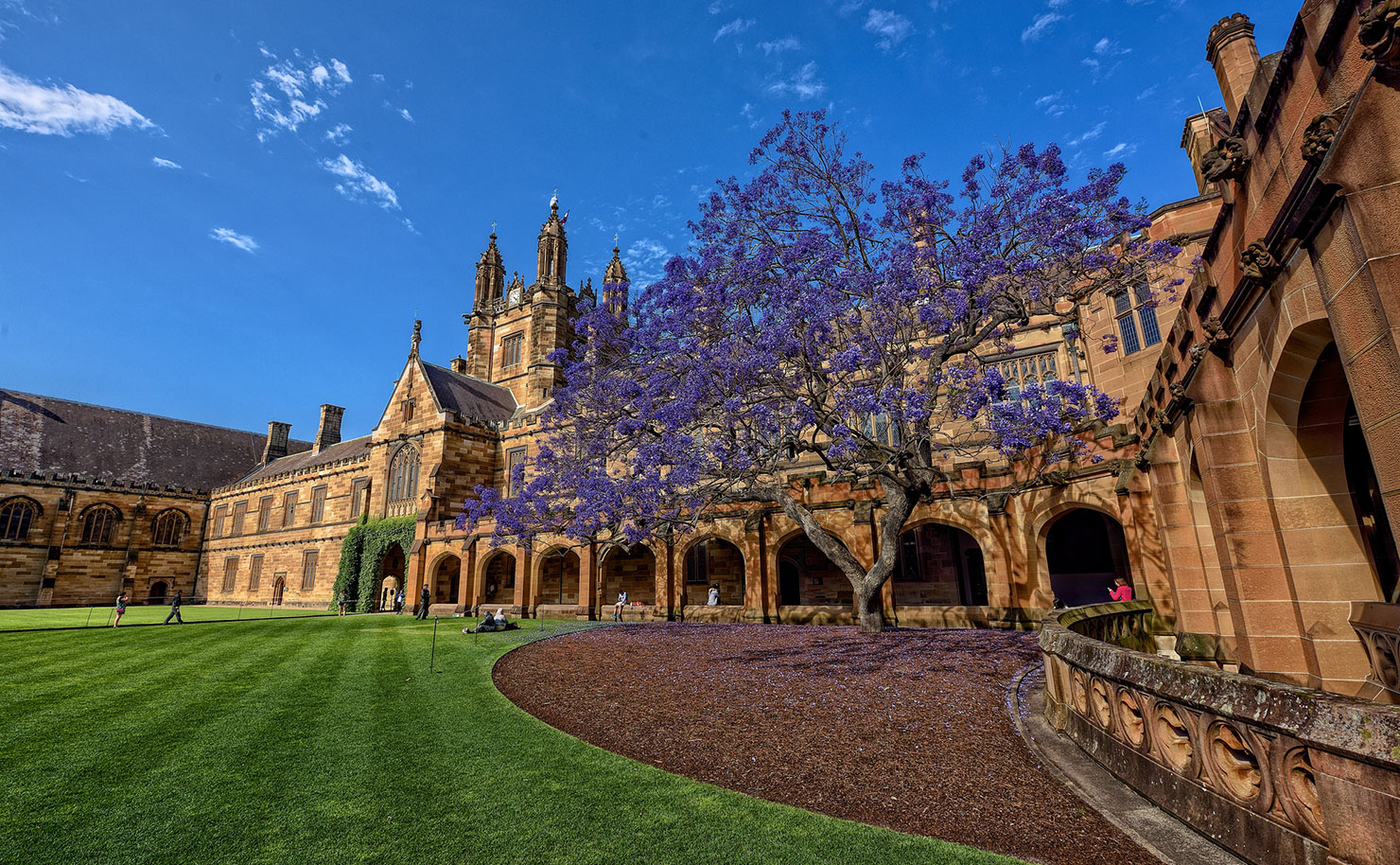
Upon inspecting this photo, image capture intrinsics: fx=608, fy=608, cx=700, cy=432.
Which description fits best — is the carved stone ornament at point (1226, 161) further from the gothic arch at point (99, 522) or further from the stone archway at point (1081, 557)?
the gothic arch at point (99, 522)

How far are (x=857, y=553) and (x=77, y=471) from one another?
55.2 m

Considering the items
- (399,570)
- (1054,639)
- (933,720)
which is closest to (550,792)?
(933,720)

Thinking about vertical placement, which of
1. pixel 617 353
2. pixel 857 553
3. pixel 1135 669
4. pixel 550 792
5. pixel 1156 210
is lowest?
pixel 550 792

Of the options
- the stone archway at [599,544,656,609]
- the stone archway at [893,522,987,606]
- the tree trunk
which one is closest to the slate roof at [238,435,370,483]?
the stone archway at [599,544,656,609]

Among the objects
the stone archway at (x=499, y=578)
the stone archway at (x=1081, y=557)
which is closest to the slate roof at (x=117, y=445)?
the stone archway at (x=499, y=578)

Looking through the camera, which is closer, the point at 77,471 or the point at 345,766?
the point at 345,766

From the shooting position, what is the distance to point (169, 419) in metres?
51.9

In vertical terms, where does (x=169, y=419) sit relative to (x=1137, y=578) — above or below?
above

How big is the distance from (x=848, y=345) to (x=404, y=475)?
31.0 m

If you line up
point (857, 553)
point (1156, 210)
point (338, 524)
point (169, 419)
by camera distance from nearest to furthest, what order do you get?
point (1156, 210) < point (857, 553) < point (338, 524) < point (169, 419)

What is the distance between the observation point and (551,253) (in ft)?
147

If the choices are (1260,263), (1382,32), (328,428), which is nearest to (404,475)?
(328,428)

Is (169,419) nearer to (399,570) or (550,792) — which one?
(399,570)

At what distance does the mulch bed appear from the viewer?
15.9 feet
